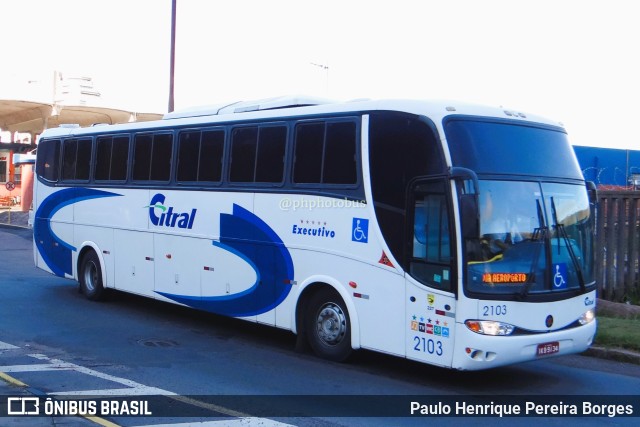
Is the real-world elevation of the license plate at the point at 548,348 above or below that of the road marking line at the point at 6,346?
above

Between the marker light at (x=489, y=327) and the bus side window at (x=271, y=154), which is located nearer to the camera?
the marker light at (x=489, y=327)

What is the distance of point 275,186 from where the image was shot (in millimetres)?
10977

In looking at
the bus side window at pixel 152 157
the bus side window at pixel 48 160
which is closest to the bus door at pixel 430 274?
the bus side window at pixel 152 157

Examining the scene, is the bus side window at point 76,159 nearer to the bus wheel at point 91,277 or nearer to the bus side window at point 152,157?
the bus wheel at point 91,277

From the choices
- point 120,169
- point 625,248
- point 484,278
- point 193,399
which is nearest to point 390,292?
point 484,278

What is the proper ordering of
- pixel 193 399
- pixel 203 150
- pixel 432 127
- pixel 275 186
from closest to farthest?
pixel 193 399
pixel 432 127
pixel 275 186
pixel 203 150

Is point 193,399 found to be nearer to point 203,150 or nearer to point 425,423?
point 425,423

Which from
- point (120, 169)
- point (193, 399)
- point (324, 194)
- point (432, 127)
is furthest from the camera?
point (120, 169)

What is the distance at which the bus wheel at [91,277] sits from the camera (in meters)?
15.2

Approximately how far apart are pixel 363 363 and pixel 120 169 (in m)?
6.74

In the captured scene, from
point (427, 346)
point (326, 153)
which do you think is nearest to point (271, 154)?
point (326, 153)

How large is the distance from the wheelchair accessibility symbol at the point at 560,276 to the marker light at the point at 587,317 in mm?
563

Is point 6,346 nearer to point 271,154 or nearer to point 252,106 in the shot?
point 271,154

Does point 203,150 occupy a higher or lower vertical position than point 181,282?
higher
